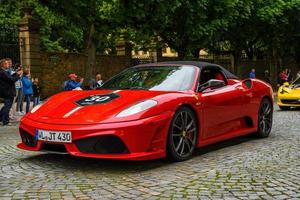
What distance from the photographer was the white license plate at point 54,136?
19.3ft

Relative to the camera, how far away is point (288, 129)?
34.1ft

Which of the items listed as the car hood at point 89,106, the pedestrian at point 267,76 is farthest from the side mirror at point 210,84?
the pedestrian at point 267,76

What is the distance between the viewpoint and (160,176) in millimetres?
5715

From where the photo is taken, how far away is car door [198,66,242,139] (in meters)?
7.11

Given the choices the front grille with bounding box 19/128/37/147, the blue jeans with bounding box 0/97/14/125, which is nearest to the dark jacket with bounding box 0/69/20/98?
the blue jeans with bounding box 0/97/14/125

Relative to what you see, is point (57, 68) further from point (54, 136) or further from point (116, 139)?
point (116, 139)

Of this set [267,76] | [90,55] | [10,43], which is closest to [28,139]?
[90,55]

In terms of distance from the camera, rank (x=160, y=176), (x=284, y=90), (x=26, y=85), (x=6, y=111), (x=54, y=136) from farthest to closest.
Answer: (x=284, y=90)
(x=26, y=85)
(x=6, y=111)
(x=54, y=136)
(x=160, y=176)

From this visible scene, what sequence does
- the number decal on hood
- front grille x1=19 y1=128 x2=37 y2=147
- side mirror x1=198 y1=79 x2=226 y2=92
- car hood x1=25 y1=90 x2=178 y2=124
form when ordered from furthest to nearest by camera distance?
side mirror x1=198 y1=79 x2=226 y2=92
the number decal on hood
front grille x1=19 y1=128 x2=37 y2=147
car hood x1=25 y1=90 x2=178 y2=124

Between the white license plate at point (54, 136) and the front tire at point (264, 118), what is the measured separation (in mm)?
4051

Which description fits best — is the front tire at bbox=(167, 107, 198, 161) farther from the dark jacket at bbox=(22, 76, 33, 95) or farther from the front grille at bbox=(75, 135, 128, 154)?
the dark jacket at bbox=(22, 76, 33, 95)

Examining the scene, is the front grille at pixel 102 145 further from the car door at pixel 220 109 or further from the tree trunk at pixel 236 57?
the tree trunk at pixel 236 57

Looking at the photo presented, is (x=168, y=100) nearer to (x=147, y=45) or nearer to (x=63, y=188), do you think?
(x=63, y=188)

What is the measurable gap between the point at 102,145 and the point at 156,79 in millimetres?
1773
